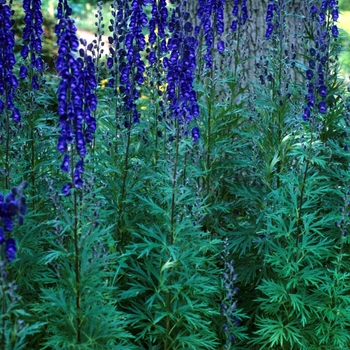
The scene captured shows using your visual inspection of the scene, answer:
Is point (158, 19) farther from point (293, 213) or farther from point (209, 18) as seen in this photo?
point (293, 213)

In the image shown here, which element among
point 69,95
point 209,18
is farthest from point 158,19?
point 69,95

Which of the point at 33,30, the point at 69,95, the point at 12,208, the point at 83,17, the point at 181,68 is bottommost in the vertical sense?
the point at 12,208

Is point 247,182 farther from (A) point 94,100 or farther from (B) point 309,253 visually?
(A) point 94,100

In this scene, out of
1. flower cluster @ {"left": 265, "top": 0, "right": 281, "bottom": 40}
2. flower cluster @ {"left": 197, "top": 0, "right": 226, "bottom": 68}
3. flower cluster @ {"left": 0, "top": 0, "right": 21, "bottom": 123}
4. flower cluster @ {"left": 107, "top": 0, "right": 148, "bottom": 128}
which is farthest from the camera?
flower cluster @ {"left": 265, "top": 0, "right": 281, "bottom": 40}

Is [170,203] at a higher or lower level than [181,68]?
lower

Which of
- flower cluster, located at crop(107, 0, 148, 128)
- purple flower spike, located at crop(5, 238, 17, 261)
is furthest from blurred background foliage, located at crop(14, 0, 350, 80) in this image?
purple flower spike, located at crop(5, 238, 17, 261)

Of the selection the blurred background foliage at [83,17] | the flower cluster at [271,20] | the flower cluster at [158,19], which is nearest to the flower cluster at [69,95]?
the flower cluster at [158,19]

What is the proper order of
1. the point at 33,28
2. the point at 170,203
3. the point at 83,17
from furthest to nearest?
the point at 83,17
the point at 33,28
the point at 170,203

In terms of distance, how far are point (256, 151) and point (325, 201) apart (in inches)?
29.3

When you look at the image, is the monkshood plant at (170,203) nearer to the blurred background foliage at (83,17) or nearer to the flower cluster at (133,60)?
the flower cluster at (133,60)

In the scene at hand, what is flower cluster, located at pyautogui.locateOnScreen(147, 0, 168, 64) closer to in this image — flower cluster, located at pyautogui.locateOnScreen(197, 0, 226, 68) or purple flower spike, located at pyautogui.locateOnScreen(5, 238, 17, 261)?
flower cluster, located at pyautogui.locateOnScreen(197, 0, 226, 68)

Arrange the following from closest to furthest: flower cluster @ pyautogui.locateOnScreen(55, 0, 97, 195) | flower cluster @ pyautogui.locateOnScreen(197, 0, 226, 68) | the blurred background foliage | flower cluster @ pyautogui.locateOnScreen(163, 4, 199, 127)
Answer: flower cluster @ pyautogui.locateOnScreen(55, 0, 97, 195), flower cluster @ pyautogui.locateOnScreen(163, 4, 199, 127), flower cluster @ pyautogui.locateOnScreen(197, 0, 226, 68), the blurred background foliage

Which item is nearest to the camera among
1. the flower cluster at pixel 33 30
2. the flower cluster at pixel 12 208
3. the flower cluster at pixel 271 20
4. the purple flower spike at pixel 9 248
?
the flower cluster at pixel 12 208

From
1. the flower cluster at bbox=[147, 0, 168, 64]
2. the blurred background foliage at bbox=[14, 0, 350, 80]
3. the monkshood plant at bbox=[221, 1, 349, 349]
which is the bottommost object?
the monkshood plant at bbox=[221, 1, 349, 349]
